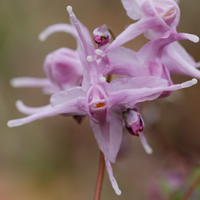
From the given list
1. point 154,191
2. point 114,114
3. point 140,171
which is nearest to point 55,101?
point 114,114

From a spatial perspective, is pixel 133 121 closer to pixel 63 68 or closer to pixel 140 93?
pixel 140 93

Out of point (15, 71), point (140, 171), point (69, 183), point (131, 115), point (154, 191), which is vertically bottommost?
point (140, 171)

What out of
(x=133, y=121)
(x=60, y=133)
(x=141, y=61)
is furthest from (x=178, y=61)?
(x=60, y=133)

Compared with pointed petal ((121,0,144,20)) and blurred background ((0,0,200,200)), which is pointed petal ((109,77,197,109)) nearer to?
pointed petal ((121,0,144,20))

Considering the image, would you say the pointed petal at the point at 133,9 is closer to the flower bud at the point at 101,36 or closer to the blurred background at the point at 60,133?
the flower bud at the point at 101,36

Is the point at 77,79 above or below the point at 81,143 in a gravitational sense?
above

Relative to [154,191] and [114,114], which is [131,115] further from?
[154,191]

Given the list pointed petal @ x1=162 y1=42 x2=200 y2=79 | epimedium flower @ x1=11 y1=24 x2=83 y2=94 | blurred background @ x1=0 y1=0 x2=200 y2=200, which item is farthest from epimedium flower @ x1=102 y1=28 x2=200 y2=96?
blurred background @ x1=0 y1=0 x2=200 y2=200

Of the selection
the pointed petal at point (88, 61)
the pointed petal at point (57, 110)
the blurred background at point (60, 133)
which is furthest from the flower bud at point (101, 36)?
the blurred background at point (60, 133)
